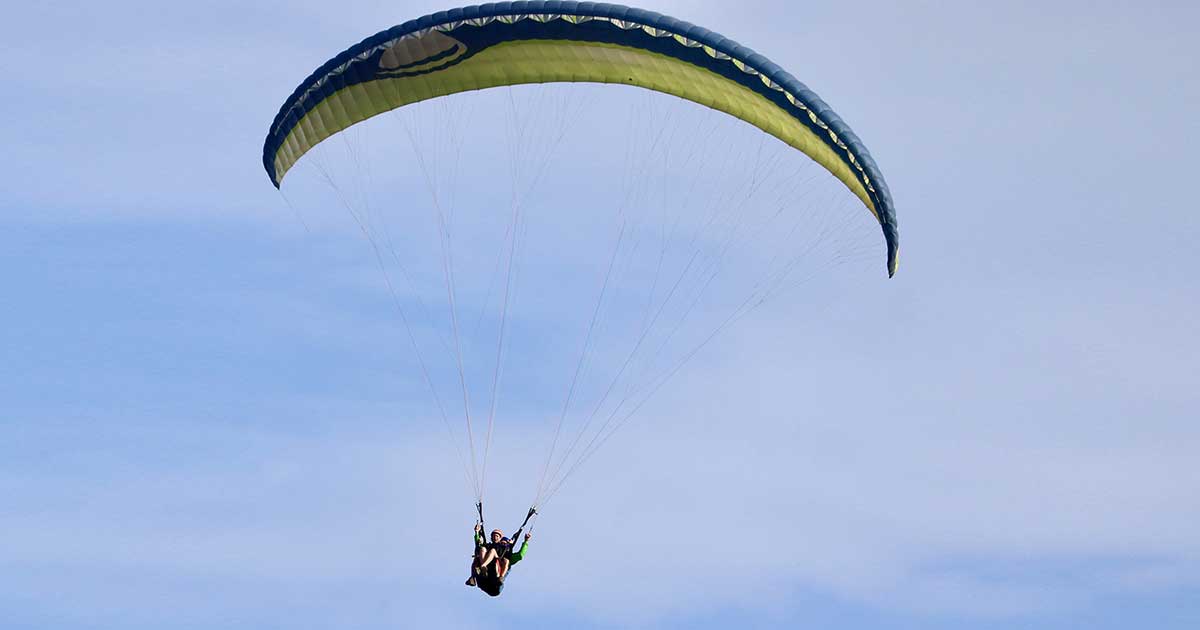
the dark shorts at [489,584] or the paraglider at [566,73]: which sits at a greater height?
the paraglider at [566,73]

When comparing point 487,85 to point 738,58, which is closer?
point 738,58

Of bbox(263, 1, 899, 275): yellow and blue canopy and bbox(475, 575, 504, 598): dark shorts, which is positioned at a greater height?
bbox(263, 1, 899, 275): yellow and blue canopy

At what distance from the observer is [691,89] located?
3412cm

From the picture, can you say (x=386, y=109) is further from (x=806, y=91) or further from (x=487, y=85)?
(x=806, y=91)

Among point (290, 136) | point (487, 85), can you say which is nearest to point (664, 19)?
point (487, 85)

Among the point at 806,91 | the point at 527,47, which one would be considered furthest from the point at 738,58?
the point at 527,47

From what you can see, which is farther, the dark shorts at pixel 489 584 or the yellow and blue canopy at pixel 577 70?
the dark shorts at pixel 489 584

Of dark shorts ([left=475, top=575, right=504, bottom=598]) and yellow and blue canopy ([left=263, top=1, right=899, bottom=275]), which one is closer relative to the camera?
yellow and blue canopy ([left=263, top=1, right=899, bottom=275])

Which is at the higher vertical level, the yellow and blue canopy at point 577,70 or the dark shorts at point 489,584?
Answer: the yellow and blue canopy at point 577,70

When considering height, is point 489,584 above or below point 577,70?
below

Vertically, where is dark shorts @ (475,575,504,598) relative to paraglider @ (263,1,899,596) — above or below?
below

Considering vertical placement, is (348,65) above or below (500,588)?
above

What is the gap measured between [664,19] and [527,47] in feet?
7.65

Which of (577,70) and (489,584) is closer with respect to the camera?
(489,584)
